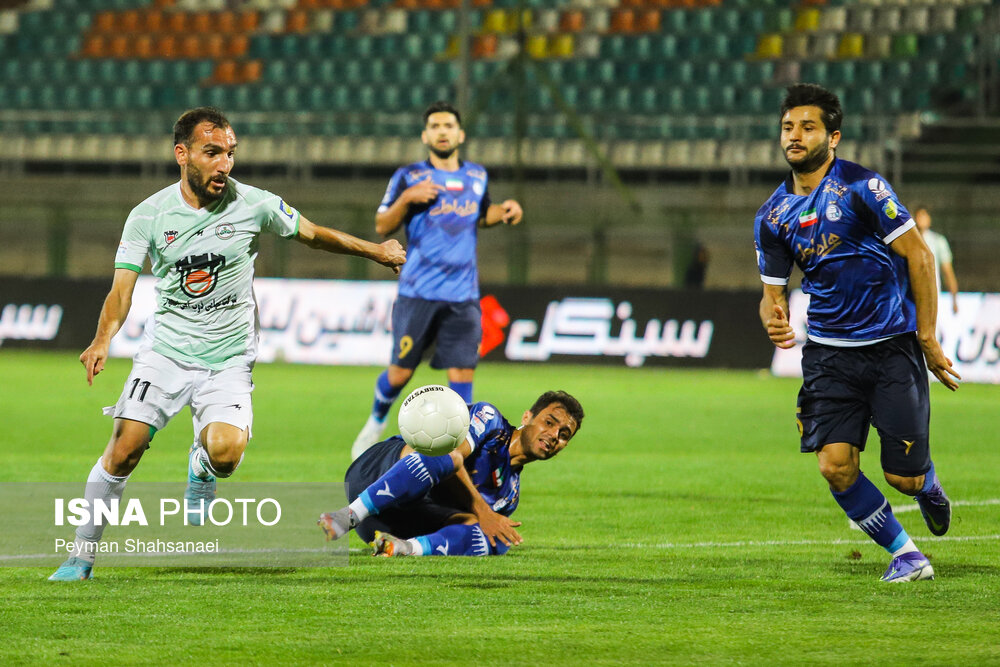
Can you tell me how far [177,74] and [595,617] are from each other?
23.4 m

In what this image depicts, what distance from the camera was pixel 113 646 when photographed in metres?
4.76

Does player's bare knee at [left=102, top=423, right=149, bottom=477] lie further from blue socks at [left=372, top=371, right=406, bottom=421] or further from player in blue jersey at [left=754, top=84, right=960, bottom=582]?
blue socks at [left=372, top=371, right=406, bottom=421]

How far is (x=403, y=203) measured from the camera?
9.99 m

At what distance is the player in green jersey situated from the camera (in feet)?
19.7

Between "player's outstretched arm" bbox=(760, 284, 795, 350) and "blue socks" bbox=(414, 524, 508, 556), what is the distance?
1654 mm

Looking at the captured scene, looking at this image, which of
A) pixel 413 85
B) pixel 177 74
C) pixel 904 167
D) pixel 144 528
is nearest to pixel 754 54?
pixel 904 167

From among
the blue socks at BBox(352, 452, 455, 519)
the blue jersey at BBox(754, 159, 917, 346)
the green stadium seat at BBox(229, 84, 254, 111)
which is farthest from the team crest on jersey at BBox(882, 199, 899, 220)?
the green stadium seat at BBox(229, 84, 254, 111)

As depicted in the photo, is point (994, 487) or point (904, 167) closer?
point (994, 487)

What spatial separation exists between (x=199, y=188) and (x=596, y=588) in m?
2.43

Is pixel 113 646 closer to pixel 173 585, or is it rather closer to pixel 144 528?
pixel 173 585

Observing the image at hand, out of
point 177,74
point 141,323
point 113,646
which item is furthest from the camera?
point 177,74

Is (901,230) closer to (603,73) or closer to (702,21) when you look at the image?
(603,73)

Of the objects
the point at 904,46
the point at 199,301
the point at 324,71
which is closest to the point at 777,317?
the point at 199,301

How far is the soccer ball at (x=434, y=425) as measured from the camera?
635 centimetres
